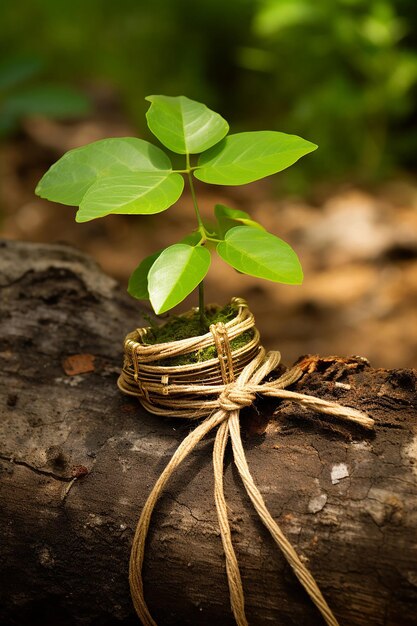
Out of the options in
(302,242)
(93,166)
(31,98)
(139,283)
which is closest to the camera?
(93,166)

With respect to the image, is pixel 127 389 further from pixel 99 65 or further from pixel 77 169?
pixel 99 65

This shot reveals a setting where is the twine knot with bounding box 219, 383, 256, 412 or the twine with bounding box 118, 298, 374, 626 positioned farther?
the twine knot with bounding box 219, 383, 256, 412

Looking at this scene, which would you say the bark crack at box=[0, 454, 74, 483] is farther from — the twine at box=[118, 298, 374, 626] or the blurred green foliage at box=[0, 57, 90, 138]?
the blurred green foliage at box=[0, 57, 90, 138]

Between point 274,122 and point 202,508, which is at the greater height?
point 202,508

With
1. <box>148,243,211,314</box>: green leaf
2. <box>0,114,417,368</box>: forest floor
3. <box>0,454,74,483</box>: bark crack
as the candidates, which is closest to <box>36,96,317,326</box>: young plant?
<box>148,243,211,314</box>: green leaf

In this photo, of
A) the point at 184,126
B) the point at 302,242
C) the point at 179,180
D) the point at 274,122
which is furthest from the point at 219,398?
the point at 274,122

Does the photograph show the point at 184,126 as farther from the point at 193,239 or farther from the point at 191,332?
the point at 191,332

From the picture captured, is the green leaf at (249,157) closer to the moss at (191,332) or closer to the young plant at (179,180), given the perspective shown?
the young plant at (179,180)

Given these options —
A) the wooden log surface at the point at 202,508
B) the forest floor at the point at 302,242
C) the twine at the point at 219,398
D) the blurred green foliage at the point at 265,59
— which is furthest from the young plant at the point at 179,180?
the blurred green foliage at the point at 265,59
